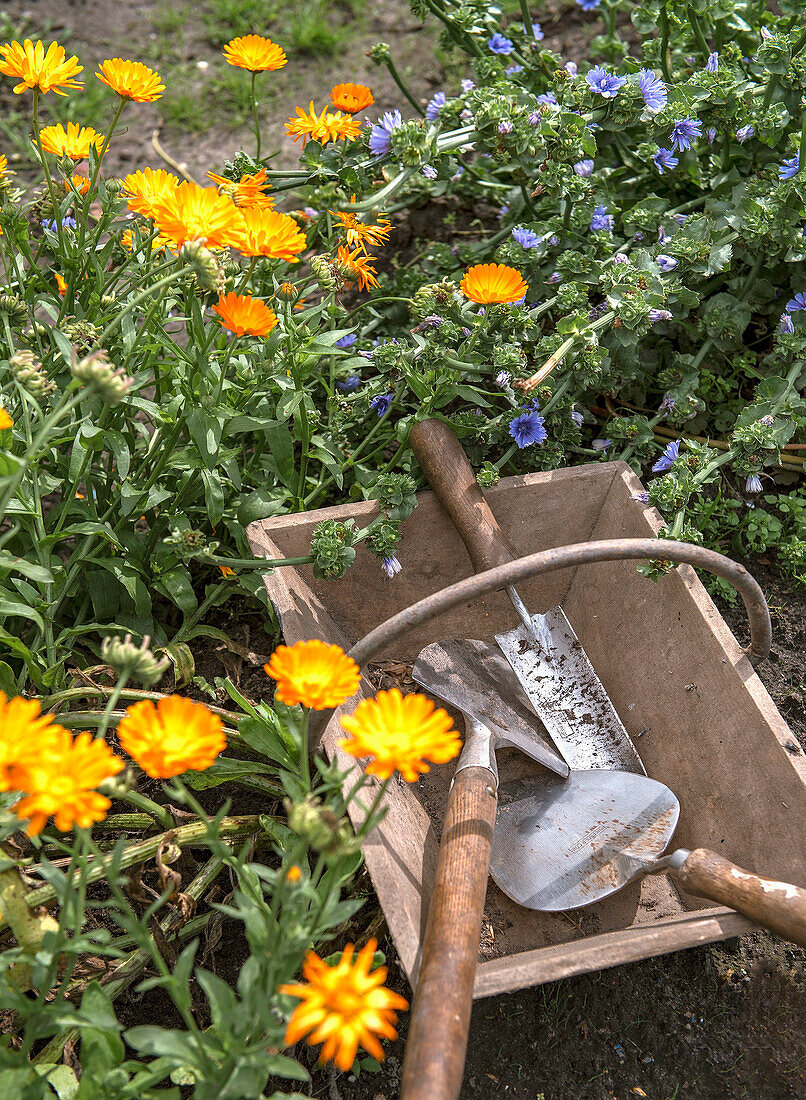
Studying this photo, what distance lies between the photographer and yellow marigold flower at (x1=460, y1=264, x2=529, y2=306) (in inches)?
63.4

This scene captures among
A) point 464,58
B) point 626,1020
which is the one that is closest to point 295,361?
point 626,1020

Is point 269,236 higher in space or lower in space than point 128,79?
lower

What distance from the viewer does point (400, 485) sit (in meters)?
1.70

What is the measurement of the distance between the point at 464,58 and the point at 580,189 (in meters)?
1.76

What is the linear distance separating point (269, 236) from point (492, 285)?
0.44 meters

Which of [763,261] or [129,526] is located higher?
[763,261]

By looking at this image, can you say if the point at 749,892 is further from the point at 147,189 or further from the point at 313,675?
the point at 147,189

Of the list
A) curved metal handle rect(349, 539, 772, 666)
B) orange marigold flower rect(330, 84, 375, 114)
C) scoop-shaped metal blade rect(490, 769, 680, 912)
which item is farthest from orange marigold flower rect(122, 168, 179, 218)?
scoop-shaped metal blade rect(490, 769, 680, 912)

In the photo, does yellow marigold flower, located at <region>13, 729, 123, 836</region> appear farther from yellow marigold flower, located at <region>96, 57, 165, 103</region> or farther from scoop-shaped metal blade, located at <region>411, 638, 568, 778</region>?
yellow marigold flower, located at <region>96, 57, 165, 103</region>

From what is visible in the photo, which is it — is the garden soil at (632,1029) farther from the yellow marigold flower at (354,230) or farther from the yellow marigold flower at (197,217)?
the yellow marigold flower at (354,230)

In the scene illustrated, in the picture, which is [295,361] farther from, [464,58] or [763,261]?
[464,58]

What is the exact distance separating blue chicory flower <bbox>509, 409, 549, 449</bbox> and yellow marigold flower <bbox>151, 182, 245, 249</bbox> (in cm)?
75

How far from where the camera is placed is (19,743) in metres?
0.93

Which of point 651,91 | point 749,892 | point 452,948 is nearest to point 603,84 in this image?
point 651,91
